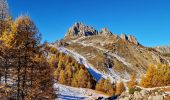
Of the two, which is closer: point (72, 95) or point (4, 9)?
point (4, 9)

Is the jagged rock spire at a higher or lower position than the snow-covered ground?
higher

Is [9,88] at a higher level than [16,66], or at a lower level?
lower

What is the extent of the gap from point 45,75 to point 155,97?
1221cm

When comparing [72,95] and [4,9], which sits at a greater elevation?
[4,9]

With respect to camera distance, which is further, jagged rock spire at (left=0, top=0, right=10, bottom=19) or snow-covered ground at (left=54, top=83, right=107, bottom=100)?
→ snow-covered ground at (left=54, top=83, right=107, bottom=100)

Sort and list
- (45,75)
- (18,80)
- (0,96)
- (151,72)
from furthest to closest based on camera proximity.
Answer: (151,72) < (45,75) < (18,80) < (0,96)

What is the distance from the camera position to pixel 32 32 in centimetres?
3027

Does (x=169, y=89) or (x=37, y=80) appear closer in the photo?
(x=37, y=80)

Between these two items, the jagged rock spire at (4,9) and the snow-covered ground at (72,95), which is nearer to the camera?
the jagged rock spire at (4,9)

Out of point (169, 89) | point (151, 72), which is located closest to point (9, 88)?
point (169, 89)

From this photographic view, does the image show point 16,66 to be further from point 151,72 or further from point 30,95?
point 151,72

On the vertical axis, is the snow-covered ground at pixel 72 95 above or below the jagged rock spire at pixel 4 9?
below

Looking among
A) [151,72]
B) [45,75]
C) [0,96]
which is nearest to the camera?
[0,96]

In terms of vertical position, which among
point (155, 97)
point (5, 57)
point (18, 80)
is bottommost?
point (155, 97)
